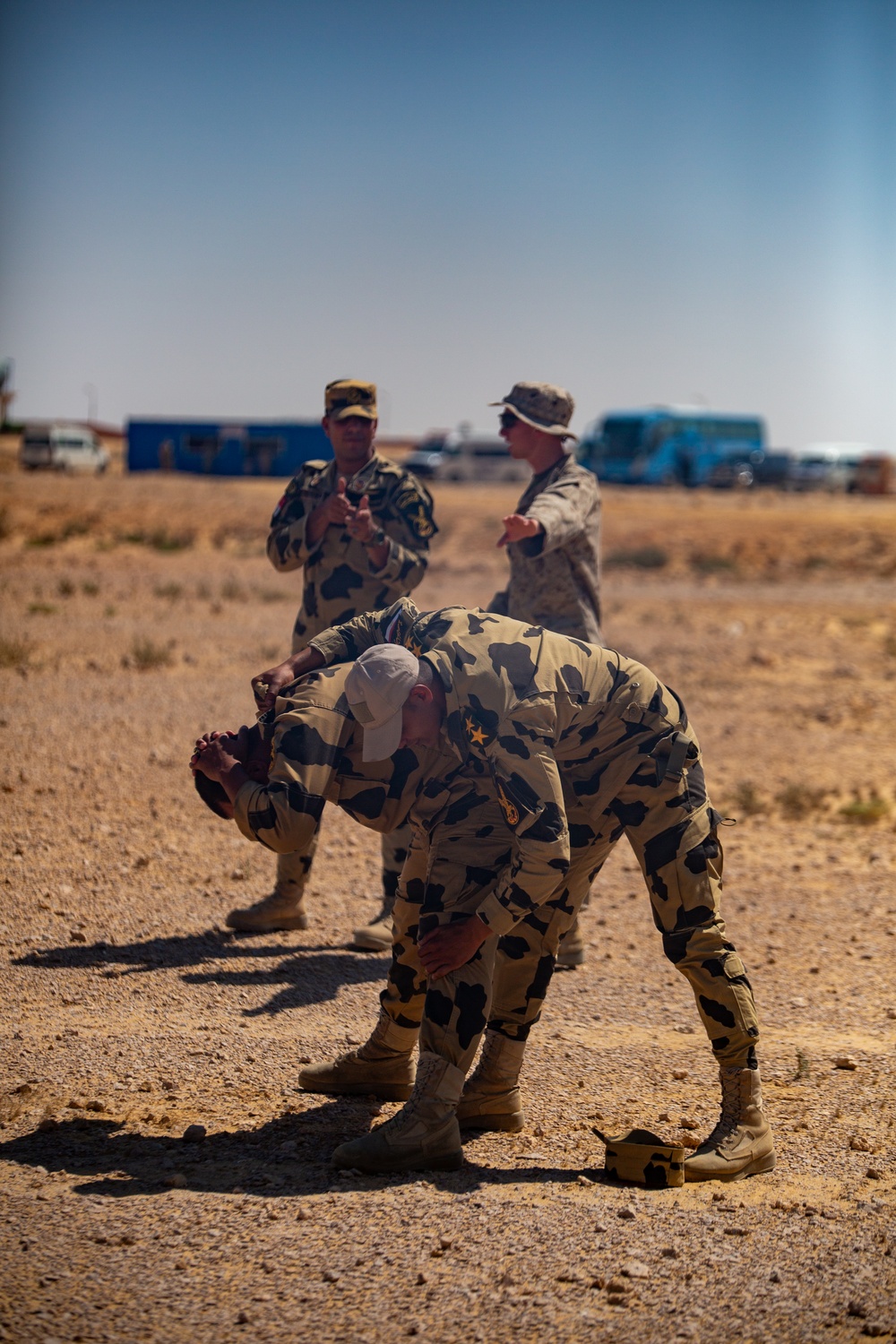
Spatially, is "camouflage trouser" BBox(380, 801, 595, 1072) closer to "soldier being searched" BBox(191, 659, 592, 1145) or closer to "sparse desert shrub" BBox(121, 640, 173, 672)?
"soldier being searched" BBox(191, 659, 592, 1145)

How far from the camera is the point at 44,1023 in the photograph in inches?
172

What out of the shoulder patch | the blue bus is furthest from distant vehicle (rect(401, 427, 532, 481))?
the shoulder patch

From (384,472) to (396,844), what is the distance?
1566 millimetres

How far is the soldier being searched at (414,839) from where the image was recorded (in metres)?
3.23

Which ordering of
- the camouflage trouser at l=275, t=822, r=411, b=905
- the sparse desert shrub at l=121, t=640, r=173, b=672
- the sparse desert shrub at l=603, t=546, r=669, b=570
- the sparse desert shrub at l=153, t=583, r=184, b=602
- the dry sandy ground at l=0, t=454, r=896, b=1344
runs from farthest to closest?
1. the sparse desert shrub at l=603, t=546, r=669, b=570
2. the sparse desert shrub at l=153, t=583, r=184, b=602
3. the sparse desert shrub at l=121, t=640, r=173, b=672
4. the camouflage trouser at l=275, t=822, r=411, b=905
5. the dry sandy ground at l=0, t=454, r=896, b=1344

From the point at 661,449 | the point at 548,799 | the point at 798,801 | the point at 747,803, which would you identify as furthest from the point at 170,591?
the point at 661,449

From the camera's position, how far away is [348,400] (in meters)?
5.52

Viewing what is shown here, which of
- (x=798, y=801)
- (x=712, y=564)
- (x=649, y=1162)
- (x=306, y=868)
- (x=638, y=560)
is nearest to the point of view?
(x=649, y=1162)

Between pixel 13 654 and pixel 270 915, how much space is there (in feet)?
21.9

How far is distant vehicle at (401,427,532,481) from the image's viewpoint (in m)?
43.9

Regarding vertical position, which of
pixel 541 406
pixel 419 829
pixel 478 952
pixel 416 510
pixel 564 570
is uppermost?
pixel 541 406

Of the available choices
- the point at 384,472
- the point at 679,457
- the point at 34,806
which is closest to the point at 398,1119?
the point at 384,472

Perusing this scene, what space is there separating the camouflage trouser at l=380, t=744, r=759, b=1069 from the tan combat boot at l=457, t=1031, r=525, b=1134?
0.17 feet

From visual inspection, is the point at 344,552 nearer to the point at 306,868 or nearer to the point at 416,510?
the point at 416,510
